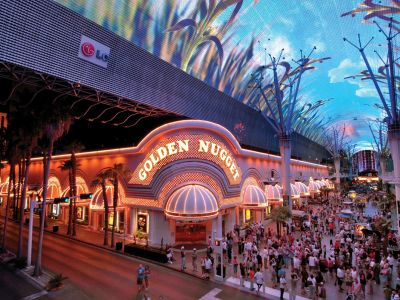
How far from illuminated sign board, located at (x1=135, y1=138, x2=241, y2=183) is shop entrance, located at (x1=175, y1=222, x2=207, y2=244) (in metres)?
5.75

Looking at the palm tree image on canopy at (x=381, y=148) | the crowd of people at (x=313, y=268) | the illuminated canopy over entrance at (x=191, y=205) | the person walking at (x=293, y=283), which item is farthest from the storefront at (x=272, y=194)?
the palm tree image on canopy at (x=381, y=148)

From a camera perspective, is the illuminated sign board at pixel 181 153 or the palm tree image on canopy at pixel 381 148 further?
the palm tree image on canopy at pixel 381 148

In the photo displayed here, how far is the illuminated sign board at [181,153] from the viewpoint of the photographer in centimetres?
2467

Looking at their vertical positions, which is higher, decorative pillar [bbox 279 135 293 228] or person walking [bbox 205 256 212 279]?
decorative pillar [bbox 279 135 293 228]

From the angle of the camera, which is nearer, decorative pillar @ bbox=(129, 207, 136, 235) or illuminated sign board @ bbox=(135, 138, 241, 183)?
illuminated sign board @ bbox=(135, 138, 241, 183)

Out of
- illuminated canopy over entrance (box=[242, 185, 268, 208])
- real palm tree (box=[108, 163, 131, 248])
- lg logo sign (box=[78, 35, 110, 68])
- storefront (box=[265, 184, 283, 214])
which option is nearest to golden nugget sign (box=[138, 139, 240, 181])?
real palm tree (box=[108, 163, 131, 248])

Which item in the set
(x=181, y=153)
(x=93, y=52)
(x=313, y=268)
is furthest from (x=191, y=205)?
(x=93, y=52)

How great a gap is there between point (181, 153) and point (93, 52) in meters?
10.6

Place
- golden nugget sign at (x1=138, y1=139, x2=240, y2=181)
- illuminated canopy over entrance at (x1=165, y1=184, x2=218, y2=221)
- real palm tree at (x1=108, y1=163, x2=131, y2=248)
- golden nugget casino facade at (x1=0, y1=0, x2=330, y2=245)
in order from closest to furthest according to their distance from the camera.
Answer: golden nugget casino facade at (x1=0, y1=0, x2=330, y2=245), illuminated canopy over entrance at (x1=165, y1=184, x2=218, y2=221), real palm tree at (x1=108, y1=163, x2=131, y2=248), golden nugget sign at (x1=138, y1=139, x2=240, y2=181)

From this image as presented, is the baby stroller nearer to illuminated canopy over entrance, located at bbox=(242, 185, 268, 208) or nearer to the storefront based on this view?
illuminated canopy over entrance, located at bbox=(242, 185, 268, 208)

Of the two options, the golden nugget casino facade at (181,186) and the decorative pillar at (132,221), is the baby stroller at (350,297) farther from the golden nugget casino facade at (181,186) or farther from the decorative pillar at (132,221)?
the decorative pillar at (132,221)

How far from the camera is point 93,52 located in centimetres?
1984

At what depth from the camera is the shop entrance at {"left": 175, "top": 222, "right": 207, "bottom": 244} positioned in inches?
1042

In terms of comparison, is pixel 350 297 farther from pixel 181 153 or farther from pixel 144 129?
pixel 144 129
